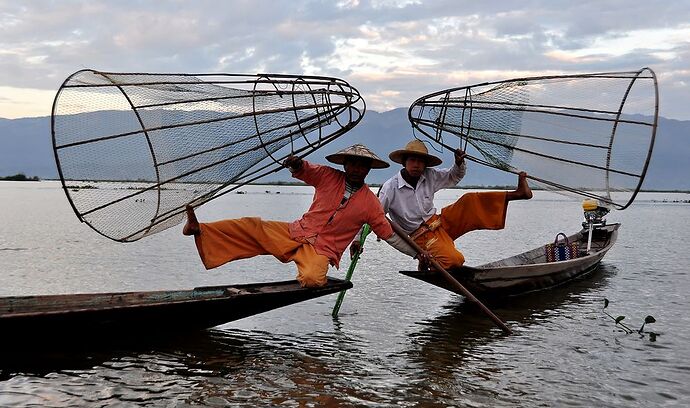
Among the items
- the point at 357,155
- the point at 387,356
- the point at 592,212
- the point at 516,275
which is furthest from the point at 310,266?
the point at 592,212

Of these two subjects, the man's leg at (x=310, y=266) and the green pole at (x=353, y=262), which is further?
the green pole at (x=353, y=262)

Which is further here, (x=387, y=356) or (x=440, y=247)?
(x=440, y=247)

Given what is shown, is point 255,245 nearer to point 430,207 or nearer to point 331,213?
point 331,213

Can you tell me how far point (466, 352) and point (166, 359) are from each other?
9.57 feet

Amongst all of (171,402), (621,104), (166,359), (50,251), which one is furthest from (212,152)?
(50,251)

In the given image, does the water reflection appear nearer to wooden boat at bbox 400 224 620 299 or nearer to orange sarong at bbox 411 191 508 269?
wooden boat at bbox 400 224 620 299

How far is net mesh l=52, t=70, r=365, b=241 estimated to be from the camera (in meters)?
5.44

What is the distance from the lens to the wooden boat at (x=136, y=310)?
16.5ft

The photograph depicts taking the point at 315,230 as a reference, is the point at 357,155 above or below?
above

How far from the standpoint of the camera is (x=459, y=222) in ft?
23.2

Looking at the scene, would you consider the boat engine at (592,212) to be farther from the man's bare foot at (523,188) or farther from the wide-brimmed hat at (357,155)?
the wide-brimmed hat at (357,155)

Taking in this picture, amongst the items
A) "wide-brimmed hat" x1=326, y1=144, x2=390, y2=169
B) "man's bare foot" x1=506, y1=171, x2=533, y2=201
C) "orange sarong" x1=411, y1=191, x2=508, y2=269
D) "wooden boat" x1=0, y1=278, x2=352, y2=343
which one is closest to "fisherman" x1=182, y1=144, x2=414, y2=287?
"wide-brimmed hat" x1=326, y1=144, x2=390, y2=169

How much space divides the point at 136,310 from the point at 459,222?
360cm

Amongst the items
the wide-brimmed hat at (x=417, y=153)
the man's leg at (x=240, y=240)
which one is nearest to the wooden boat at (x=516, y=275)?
the wide-brimmed hat at (x=417, y=153)
